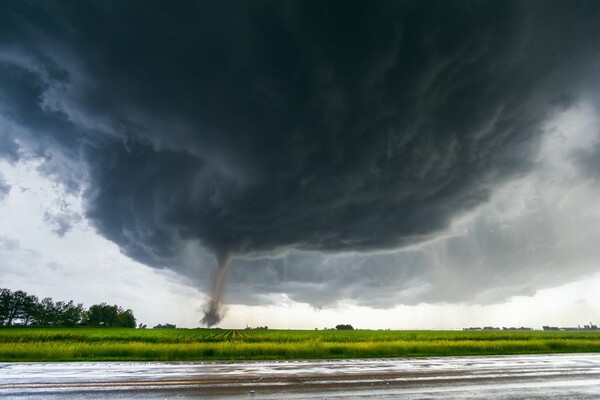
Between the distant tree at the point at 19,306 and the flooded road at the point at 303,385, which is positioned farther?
the distant tree at the point at 19,306

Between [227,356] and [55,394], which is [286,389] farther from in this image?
[227,356]

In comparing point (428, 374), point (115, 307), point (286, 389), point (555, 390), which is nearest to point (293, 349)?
point (428, 374)

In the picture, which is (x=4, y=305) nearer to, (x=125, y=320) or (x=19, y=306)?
(x=19, y=306)

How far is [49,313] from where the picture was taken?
159m

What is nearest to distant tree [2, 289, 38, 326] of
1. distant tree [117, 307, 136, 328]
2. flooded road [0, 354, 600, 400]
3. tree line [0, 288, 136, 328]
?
tree line [0, 288, 136, 328]

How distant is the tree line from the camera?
145000mm

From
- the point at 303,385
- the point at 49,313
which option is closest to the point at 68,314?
the point at 49,313

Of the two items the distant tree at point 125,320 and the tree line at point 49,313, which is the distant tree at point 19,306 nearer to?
the tree line at point 49,313

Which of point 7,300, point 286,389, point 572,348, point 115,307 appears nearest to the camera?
point 286,389

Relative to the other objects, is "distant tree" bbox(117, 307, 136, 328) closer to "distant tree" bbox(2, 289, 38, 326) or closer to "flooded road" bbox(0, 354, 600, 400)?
"distant tree" bbox(2, 289, 38, 326)

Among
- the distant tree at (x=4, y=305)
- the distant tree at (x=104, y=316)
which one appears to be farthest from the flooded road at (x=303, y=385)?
the distant tree at (x=104, y=316)

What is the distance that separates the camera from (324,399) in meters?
10.6

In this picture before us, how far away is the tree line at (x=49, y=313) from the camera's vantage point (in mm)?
145000

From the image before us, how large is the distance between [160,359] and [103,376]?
10406 millimetres
